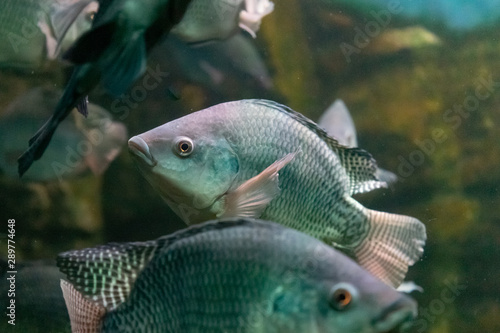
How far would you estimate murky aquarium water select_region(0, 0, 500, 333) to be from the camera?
964 millimetres

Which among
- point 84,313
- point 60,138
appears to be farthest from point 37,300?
point 84,313

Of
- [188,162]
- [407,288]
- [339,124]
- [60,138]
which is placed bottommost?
[60,138]

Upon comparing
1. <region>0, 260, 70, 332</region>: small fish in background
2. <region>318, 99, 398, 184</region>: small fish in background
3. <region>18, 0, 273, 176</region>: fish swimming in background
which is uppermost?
<region>18, 0, 273, 176</region>: fish swimming in background

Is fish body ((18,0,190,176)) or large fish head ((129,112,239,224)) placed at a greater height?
fish body ((18,0,190,176))

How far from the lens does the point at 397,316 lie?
856mm

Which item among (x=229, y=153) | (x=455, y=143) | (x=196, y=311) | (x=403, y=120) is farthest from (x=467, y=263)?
(x=196, y=311)

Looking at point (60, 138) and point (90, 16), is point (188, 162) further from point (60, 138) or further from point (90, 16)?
point (60, 138)

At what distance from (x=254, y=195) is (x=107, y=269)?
18.5 inches

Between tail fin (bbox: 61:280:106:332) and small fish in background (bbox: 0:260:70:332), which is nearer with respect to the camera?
tail fin (bbox: 61:280:106:332)

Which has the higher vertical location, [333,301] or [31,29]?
[333,301]

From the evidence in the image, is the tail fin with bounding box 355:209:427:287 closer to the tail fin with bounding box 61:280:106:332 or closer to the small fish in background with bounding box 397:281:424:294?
the small fish in background with bounding box 397:281:424:294

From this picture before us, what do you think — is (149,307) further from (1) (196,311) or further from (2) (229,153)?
(2) (229,153)

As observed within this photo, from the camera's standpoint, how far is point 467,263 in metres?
3.45

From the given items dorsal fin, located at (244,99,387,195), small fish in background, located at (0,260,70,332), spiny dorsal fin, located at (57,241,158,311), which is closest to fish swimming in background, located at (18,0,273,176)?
spiny dorsal fin, located at (57,241,158,311)
